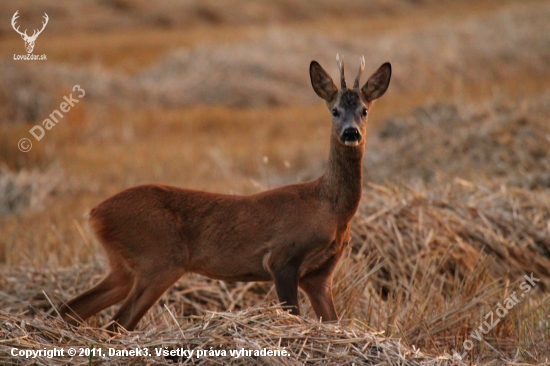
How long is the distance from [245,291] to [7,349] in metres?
2.87

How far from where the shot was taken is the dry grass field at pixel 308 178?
5145mm

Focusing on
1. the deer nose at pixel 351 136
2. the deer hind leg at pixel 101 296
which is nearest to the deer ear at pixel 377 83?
the deer nose at pixel 351 136

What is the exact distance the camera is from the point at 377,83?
5.96 m

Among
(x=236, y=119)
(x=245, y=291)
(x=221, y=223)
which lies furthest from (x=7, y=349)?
(x=236, y=119)

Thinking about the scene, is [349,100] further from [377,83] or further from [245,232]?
[245,232]

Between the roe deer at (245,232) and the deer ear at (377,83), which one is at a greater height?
the deer ear at (377,83)

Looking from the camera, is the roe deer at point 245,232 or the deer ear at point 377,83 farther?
the deer ear at point 377,83

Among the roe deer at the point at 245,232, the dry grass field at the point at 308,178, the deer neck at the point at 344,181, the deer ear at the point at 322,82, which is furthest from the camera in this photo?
the deer ear at the point at 322,82

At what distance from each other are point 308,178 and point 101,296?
6844 millimetres

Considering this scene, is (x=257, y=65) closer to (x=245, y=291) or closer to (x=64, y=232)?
(x=64, y=232)

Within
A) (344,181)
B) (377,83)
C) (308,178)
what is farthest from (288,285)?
(308,178)

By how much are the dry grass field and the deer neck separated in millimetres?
857

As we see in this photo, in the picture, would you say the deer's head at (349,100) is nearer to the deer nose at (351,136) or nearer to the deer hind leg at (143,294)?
the deer nose at (351,136)

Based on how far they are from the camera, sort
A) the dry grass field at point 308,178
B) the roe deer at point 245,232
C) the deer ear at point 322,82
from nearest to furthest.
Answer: the dry grass field at point 308,178 → the roe deer at point 245,232 → the deer ear at point 322,82
